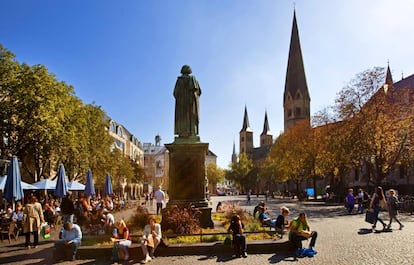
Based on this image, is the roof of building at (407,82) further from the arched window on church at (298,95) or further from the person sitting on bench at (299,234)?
the person sitting on bench at (299,234)

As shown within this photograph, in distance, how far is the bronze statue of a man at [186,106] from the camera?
1465cm

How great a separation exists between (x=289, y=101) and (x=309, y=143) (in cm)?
6123

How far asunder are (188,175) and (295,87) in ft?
308

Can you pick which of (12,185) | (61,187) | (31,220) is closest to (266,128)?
(61,187)

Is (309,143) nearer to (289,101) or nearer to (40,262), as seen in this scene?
(40,262)

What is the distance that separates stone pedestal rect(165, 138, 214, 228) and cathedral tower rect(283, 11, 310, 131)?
89726 millimetres

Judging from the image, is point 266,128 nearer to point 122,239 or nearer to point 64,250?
point 122,239

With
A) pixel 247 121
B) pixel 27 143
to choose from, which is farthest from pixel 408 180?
pixel 247 121

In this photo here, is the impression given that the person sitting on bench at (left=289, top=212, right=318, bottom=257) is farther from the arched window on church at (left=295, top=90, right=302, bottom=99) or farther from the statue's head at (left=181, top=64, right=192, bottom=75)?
the arched window on church at (left=295, top=90, right=302, bottom=99)

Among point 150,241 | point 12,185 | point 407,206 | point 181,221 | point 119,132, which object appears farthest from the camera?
point 119,132

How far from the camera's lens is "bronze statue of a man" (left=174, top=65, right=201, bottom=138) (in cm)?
1465

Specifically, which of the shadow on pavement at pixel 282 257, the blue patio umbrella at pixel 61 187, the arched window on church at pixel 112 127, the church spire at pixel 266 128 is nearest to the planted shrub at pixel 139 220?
the shadow on pavement at pixel 282 257

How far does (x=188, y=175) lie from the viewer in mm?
14039

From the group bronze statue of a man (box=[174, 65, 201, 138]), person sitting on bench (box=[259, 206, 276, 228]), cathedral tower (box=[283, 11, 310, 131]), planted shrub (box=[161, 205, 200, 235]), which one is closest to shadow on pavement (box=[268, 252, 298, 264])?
person sitting on bench (box=[259, 206, 276, 228])
